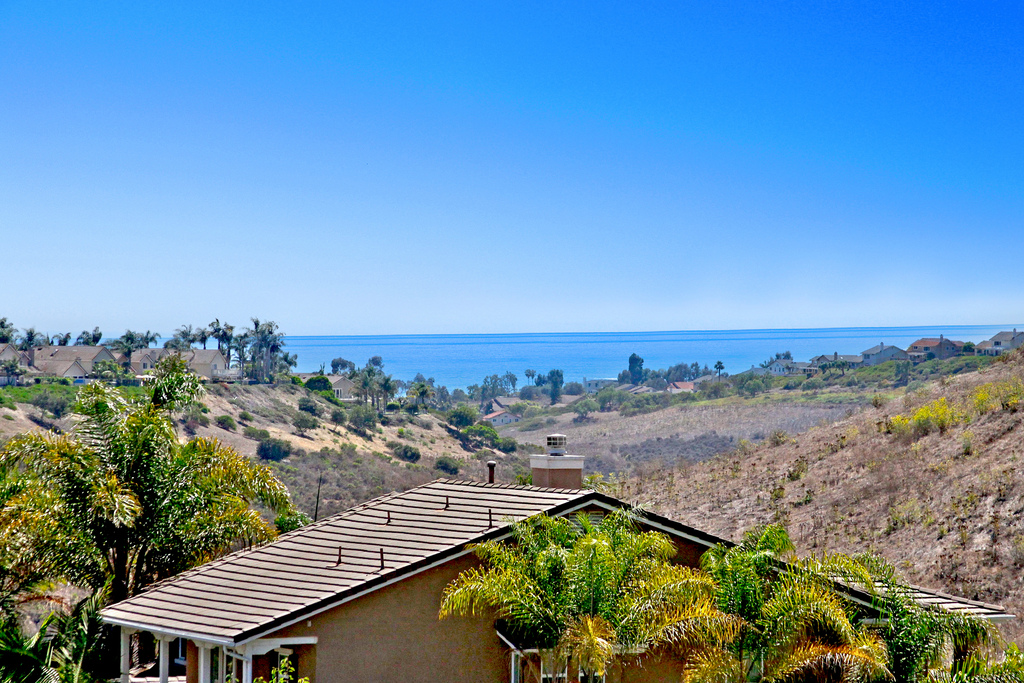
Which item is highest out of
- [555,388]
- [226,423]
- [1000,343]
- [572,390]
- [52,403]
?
[1000,343]

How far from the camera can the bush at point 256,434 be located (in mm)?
73062

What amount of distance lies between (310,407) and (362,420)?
27.5 feet

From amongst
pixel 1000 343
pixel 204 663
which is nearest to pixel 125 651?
pixel 204 663

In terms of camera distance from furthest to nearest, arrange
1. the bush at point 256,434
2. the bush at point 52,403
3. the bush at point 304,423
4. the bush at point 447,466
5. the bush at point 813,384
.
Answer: the bush at point 813,384 < the bush at point 304,423 < the bush at point 256,434 < the bush at point 52,403 < the bush at point 447,466

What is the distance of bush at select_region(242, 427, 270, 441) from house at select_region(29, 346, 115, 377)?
132ft

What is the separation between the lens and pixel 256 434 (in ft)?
242

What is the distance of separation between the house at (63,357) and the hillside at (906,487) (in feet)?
283

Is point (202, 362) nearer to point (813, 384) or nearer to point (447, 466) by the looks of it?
point (447, 466)

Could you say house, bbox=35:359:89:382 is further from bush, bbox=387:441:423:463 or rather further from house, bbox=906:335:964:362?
house, bbox=906:335:964:362

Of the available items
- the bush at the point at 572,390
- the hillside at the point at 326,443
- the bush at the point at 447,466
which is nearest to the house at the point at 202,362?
the hillside at the point at 326,443

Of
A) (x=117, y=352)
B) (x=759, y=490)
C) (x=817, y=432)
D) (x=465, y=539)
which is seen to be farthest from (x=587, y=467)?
(x=117, y=352)

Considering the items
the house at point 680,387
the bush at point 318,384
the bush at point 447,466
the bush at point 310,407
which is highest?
the bush at point 318,384

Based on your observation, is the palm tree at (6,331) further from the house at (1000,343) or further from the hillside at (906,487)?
the hillside at (906,487)

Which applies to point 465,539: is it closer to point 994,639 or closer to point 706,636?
point 706,636
